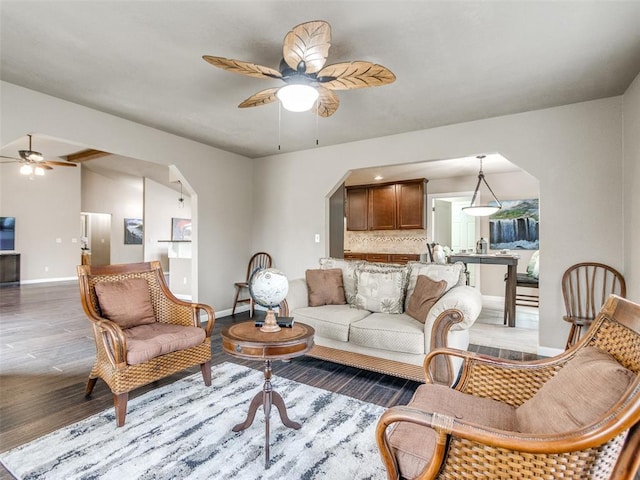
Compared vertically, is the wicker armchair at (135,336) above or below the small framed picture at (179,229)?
below

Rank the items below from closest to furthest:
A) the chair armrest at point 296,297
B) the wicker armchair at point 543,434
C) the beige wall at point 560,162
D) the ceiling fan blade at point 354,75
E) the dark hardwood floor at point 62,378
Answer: the wicker armchair at point 543,434 < the ceiling fan blade at point 354,75 < the dark hardwood floor at point 62,378 < the beige wall at point 560,162 < the chair armrest at point 296,297

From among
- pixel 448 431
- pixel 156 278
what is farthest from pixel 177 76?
pixel 448 431

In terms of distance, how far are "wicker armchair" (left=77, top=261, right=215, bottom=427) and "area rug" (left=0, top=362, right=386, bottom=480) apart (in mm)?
209

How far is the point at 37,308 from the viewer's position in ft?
17.5

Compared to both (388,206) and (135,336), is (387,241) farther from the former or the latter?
(135,336)

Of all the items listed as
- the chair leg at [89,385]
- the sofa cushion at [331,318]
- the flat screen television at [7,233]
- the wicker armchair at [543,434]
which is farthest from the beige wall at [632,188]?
the flat screen television at [7,233]

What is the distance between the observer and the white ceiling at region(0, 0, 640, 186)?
6.12 feet

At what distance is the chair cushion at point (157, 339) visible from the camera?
2.16m

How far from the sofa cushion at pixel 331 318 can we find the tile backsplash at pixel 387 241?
4057 mm

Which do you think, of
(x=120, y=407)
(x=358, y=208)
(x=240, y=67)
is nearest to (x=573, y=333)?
(x=240, y=67)

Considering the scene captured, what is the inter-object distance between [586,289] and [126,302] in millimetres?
4103

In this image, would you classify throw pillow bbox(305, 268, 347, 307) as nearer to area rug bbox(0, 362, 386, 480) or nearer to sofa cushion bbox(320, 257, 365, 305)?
sofa cushion bbox(320, 257, 365, 305)

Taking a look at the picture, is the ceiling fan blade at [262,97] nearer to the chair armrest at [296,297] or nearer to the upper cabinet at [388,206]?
the chair armrest at [296,297]

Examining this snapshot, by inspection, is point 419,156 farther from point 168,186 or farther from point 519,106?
point 168,186
